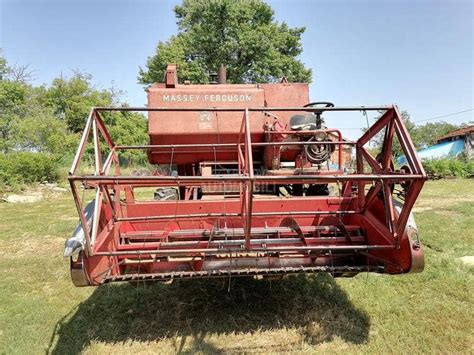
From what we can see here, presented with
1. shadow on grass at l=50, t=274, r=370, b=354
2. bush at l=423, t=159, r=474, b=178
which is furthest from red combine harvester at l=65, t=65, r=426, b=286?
bush at l=423, t=159, r=474, b=178

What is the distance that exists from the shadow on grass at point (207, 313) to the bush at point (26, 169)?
13931 millimetres

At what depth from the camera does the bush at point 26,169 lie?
50.9 ft

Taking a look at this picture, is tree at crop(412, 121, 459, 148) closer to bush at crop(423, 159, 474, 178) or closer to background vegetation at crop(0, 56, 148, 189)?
bush at crop(423, 159, 474, 178)

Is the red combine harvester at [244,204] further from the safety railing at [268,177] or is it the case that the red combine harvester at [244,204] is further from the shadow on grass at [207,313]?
the shadow on grass at [207,313]

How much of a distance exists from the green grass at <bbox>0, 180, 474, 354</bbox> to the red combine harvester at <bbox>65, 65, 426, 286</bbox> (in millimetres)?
563

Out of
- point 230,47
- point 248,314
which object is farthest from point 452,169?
point 248,314

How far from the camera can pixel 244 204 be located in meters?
3.26

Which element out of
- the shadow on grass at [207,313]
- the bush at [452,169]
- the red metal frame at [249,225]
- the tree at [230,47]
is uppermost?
the tree at [230,47]

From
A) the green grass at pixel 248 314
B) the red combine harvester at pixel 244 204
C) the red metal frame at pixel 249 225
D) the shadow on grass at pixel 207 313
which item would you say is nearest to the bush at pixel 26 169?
the green grass at pixel 248 314

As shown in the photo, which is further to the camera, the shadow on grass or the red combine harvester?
the shadow on grass

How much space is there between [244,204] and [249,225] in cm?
59

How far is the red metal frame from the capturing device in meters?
2.65

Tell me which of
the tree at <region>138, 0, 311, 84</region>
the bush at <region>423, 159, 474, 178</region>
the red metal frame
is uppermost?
the tree at <region>138, 0, 311, 84</region>

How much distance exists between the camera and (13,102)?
25203mm
